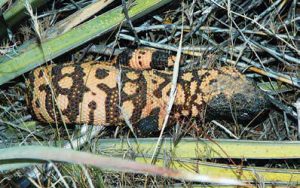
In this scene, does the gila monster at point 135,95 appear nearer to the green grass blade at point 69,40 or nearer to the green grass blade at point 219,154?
the green grass blade at point 69,40

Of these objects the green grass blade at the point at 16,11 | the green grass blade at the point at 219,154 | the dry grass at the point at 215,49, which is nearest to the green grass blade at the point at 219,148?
the green grass blade at the point at 219,154

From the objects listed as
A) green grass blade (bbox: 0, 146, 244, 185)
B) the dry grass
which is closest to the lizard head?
the dry grass

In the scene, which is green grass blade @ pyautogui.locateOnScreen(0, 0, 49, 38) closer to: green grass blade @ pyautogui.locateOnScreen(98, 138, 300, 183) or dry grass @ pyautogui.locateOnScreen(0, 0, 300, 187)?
dry grass @ pyautogui.locateOnScreen(0, 0, 300, 187)

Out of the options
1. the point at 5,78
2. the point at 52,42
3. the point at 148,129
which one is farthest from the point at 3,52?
the point at 148,129

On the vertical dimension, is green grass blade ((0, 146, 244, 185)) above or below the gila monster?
below

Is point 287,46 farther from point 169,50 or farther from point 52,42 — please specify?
point 52,42

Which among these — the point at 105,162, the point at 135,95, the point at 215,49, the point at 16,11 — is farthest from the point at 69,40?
the point at 105,162
